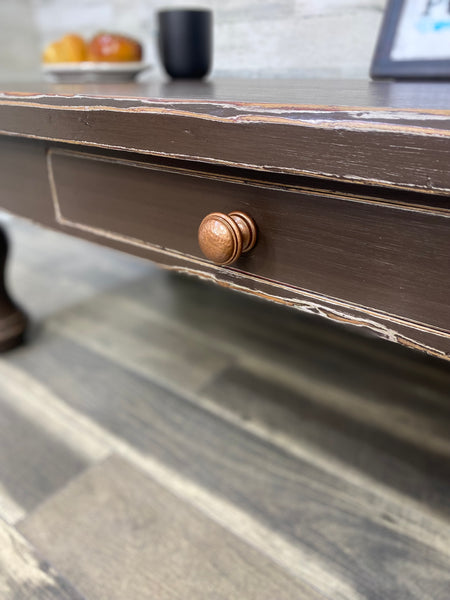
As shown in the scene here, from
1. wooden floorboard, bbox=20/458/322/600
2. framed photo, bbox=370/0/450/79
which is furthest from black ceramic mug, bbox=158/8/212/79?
wooden floorboard, bbox=20/458/322/600

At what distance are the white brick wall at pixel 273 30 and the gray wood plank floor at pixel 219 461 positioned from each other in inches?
17.4

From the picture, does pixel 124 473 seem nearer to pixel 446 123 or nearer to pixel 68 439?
pixel 68 439

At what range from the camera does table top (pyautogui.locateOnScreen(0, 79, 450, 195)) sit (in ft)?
0.77

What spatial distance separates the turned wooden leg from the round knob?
537 mm

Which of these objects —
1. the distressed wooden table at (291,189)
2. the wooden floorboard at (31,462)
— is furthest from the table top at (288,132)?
the wooden floorboard at (31,462)

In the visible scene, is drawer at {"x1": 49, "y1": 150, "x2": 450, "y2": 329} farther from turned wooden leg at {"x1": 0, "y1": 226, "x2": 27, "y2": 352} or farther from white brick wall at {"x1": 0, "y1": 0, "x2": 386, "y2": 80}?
white brick wall at {"x1": 0, "y1": 0, "x2": 386, "y2": 80}

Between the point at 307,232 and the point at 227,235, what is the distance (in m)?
0.05

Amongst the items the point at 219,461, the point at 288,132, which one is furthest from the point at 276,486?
the point at 288,132

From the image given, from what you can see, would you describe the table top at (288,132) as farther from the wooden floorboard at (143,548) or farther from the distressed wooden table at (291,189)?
the wooden floorboard at (143,548)

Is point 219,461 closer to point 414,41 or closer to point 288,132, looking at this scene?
point 288,132

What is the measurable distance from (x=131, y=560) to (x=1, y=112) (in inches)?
17.5

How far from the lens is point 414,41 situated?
0.58m

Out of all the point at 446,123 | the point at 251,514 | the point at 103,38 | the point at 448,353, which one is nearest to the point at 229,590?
the point at 251,514

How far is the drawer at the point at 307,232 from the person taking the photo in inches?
10.7
